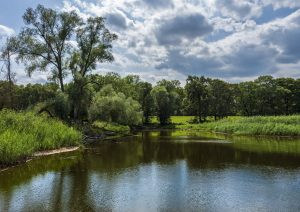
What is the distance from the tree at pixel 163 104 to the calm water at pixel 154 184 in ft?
186

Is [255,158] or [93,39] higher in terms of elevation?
[93,39]

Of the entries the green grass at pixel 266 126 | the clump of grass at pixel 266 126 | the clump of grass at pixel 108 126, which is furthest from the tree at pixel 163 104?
the clump of grass at pixel 108 126

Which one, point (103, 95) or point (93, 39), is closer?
point (93, 39)

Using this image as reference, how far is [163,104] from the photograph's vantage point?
83.6 metres

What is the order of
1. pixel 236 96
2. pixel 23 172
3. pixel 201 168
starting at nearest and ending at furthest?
1. pixel 23 172
2. pixel 201 168
3. pixel 236 96

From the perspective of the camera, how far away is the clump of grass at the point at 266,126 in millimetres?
47484

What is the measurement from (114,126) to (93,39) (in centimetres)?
1530

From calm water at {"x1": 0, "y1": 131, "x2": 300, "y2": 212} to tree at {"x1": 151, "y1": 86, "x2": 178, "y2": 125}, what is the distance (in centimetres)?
5664

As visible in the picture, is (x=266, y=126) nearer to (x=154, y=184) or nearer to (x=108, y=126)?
(x=108, y=126)

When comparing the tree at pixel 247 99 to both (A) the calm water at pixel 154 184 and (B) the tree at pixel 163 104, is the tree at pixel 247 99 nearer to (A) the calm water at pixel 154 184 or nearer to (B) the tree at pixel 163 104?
(B) the tree at pixel 163 104

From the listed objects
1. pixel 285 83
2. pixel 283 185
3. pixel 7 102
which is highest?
pixel 285 83

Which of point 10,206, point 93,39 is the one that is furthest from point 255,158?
point 93,39

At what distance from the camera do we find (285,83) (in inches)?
3514

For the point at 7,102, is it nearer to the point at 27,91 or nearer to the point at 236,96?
the point at 27,91
